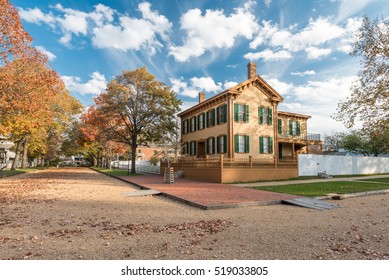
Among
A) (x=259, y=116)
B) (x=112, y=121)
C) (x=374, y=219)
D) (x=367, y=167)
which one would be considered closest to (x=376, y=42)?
(x=259, y=116)

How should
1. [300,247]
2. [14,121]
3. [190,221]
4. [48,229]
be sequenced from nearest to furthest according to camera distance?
[300,247] < [48,229] < [190,221] < [14,121]

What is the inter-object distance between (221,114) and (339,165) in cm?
1332

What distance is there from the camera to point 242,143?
2336cm

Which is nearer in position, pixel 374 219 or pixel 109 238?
pixel 109 238

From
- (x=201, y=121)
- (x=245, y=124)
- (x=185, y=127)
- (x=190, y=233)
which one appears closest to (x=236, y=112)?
(x=245, y=124)

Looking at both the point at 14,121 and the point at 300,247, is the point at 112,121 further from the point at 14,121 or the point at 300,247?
the point at 300,247

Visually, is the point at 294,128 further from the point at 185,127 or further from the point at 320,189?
the point at 320,189

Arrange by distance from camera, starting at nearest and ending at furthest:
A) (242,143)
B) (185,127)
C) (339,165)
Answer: (242,143)
(339,165)
(185,127)

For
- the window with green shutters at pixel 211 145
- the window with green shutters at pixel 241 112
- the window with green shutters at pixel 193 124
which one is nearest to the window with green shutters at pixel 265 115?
the window with green shutters at pixel 241 112

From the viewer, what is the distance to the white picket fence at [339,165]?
79.5 feet

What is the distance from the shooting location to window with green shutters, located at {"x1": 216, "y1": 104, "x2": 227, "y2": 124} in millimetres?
23266

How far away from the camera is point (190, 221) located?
7039mm

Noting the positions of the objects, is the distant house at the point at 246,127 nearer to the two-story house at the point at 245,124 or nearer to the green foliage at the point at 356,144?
the two-story house at the point at 245,124

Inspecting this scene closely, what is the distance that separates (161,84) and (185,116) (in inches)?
202
